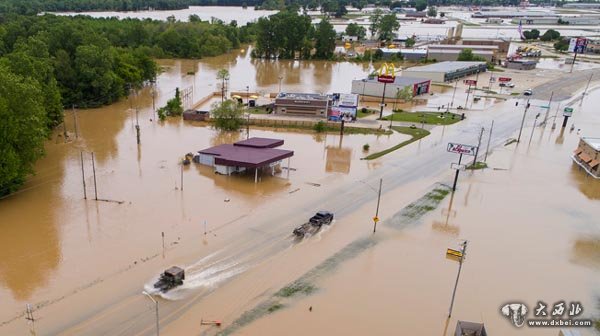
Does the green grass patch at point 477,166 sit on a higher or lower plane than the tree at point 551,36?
lower

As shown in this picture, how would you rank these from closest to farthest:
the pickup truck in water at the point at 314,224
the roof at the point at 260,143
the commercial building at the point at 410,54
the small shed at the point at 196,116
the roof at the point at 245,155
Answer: the pickup truck in water at the point at 314,224 < the roof at the point at 245,155 < the roof at the point at 260,143 < the small shed at the point at 196,116 < the commercial building at the point at 410,54

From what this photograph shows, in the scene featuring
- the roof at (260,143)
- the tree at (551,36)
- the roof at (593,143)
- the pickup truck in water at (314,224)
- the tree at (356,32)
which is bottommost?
the pickup truck in water at (314,224)

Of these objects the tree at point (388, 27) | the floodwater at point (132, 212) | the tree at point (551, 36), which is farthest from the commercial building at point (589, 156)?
the tree at point (551, 36)

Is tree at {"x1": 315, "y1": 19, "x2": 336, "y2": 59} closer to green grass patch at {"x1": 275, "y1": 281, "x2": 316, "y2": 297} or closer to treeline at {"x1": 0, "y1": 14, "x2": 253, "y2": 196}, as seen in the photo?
treeline at {"x1": 0, "y1": 14, "x2": 253, "y2": 196}

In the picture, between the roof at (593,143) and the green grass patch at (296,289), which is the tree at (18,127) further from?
the roof at (593,143)

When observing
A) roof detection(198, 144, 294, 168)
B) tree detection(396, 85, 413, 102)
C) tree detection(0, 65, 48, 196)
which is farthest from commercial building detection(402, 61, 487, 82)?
tree detection(0, 65, 48, 196)

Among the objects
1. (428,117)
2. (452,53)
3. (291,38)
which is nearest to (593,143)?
(428,117)
